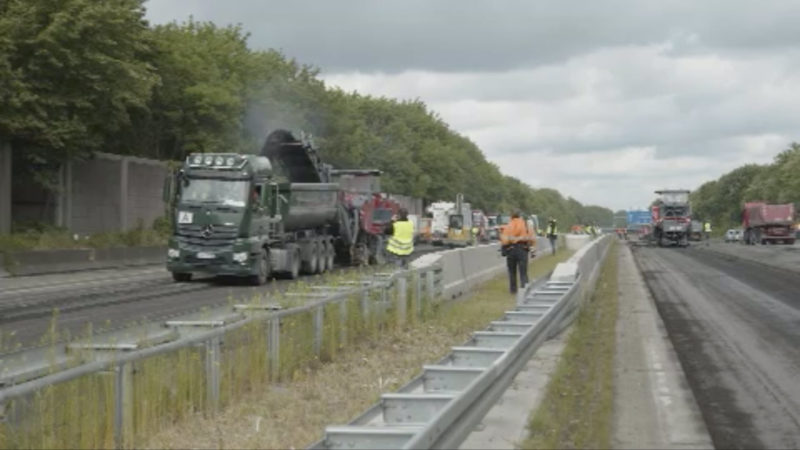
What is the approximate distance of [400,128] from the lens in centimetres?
11094

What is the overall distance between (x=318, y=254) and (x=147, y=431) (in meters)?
24.8

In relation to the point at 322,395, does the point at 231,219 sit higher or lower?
higher

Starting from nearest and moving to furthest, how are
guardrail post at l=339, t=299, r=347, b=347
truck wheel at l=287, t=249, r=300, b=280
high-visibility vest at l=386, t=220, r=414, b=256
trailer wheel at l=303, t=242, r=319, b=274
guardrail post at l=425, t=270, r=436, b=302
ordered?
guardrail post at l=339, t=299, r=347, b=347, guardrail post at l=425, t=270, r=436, b=302, high-visibility vest at l=386, t=220, r=414, b=256, truck wheel at l=287, t=249, r=300, b=280, trailer wheel at l=303, t=242, r=319, b=274

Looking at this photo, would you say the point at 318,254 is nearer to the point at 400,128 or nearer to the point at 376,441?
the point at 376,441

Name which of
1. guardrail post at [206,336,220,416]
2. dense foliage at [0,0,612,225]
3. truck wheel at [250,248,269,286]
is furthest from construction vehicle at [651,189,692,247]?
guardrail post at [206,336,220,416]

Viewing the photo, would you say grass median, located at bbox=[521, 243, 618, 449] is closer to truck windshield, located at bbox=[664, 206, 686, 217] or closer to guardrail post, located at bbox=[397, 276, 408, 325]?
guardrail post, located at bbox=[397, 276, 408, 325]

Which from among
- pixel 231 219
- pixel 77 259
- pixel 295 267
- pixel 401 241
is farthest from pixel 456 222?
pixel 401 241

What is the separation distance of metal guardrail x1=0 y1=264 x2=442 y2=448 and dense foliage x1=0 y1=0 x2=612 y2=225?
21.2 meters

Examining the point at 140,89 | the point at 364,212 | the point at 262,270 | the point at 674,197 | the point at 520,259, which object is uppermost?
the point at 140,89

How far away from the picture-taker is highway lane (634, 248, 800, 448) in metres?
9.60

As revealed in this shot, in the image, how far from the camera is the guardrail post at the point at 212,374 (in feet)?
29.1

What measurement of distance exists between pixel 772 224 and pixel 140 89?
62024mm

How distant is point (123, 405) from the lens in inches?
288

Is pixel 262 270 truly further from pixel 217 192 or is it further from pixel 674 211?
pixel 674 211
